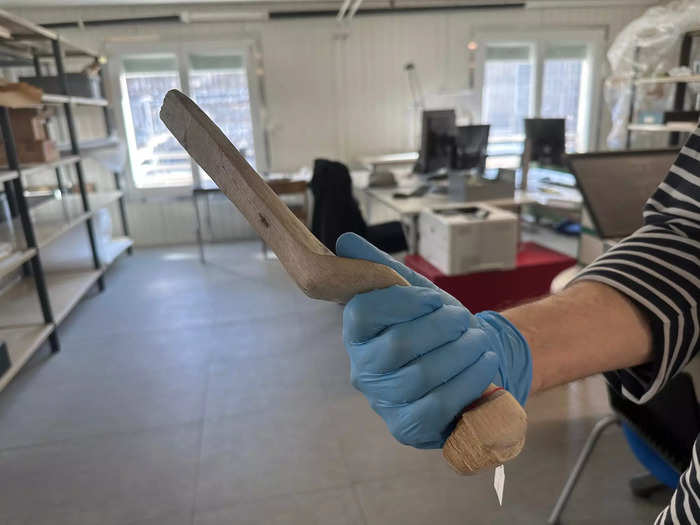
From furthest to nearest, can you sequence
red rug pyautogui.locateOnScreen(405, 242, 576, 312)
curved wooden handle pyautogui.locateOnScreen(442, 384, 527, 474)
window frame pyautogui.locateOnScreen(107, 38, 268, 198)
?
window frame pyautogui.locateOnScreen(107, 38, 268, 198)
red rug pyautogui.locateOnScreen(405, 242, 576, 312)
curved wooden handle pyautogui.locateOnScreen(442, 384, 527, 474)

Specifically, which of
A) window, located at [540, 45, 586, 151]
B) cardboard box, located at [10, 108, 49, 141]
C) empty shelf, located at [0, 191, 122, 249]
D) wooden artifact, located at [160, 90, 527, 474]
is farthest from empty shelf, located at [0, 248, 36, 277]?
window, located at [540, 45, 586, 151]

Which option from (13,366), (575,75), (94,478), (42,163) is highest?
(575,75)

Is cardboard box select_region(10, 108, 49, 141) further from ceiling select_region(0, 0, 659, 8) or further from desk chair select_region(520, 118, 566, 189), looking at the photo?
desk chair select_region(520, 118, 566, 189)

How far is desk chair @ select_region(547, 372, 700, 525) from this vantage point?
1049 mm

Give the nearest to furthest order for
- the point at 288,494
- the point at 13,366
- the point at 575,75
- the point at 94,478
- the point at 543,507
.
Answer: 1. the point at 543,507
2. the point at 288,494
3. the point at 94,478
4. the point at 13,366
5. the point at 575,75

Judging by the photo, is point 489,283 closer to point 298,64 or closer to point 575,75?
point 298,64

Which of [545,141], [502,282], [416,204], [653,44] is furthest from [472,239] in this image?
[545,141]

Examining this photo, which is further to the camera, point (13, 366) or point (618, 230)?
point (13, 366)

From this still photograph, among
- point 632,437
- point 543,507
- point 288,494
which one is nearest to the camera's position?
point 632,437

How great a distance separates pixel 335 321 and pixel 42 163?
2.21m

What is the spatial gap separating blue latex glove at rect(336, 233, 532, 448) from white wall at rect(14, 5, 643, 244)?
206 inches

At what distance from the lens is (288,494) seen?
5.82ft

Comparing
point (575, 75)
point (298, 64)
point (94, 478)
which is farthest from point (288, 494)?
point (575, 75)

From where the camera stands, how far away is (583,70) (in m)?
6.08
